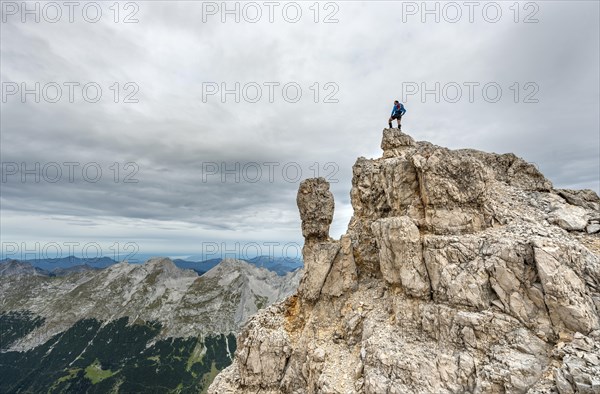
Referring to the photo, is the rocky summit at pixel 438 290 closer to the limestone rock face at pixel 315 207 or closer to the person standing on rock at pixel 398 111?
the limestone rock face at pixel 315 207

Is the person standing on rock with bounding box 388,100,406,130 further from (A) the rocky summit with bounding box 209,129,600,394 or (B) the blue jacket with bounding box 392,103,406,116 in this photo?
(A) the rocky summit with bounding box 209,129,600,394

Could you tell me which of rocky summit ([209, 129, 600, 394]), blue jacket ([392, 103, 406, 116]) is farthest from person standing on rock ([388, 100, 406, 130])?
rocky summit ([209, 129, 600, 394])

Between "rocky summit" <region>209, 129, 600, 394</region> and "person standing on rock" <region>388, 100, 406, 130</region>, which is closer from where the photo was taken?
"rocky summit" <region>209, 129, 600, 394</region>

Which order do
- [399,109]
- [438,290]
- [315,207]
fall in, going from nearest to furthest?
[438,290], [315,207], [399,109]

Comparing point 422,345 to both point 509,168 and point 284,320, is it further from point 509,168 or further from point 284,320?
point 509,168

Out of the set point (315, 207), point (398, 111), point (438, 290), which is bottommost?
point (438, 290)

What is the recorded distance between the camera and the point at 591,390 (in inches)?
756

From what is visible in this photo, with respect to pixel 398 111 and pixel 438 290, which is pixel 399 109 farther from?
pixel 438 290

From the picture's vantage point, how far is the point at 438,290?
29.5 metres

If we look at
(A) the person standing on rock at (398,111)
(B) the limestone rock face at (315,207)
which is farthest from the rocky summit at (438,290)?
(A) the person standing on rock at (398,111)

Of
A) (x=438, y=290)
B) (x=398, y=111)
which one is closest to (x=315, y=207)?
(x=398, y=111)

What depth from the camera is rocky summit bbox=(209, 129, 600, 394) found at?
2355cm

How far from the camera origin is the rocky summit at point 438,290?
23.5 meters

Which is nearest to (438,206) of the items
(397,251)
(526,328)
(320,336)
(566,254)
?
(397,251)
